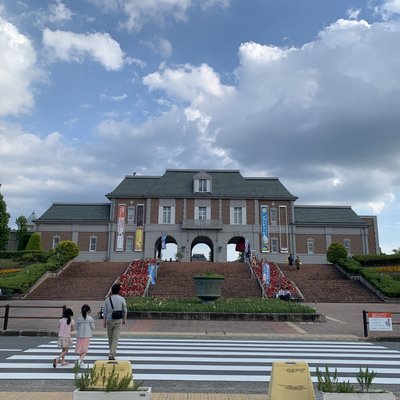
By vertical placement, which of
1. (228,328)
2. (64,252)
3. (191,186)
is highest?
(191,186)

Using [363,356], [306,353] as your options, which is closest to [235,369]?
[306,353]

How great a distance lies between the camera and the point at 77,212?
51.9 metres

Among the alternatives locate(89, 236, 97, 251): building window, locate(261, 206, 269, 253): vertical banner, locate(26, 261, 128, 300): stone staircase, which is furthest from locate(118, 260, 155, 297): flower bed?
locate(261, 206, 269, 253): vertical banner

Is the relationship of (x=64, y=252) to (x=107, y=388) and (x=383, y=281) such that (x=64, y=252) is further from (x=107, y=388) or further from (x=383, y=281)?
(x=107, y=388)

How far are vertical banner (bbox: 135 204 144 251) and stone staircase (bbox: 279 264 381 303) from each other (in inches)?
709

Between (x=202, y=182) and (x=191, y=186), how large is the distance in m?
1.54

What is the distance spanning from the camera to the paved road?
732 cm

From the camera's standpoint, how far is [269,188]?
5228 cm

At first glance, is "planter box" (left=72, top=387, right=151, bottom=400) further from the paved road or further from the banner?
the banner

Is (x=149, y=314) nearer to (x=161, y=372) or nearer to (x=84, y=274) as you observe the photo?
(x=161, y=372)

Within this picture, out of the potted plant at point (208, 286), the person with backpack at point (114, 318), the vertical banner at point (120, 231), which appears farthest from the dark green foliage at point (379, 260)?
the person with backpack at point (114, 318)

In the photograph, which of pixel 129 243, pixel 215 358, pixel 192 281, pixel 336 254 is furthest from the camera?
pixel 129 243

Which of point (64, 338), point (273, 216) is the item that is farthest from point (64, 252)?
point (64, 338)

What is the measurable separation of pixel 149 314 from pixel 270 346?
7357mm
